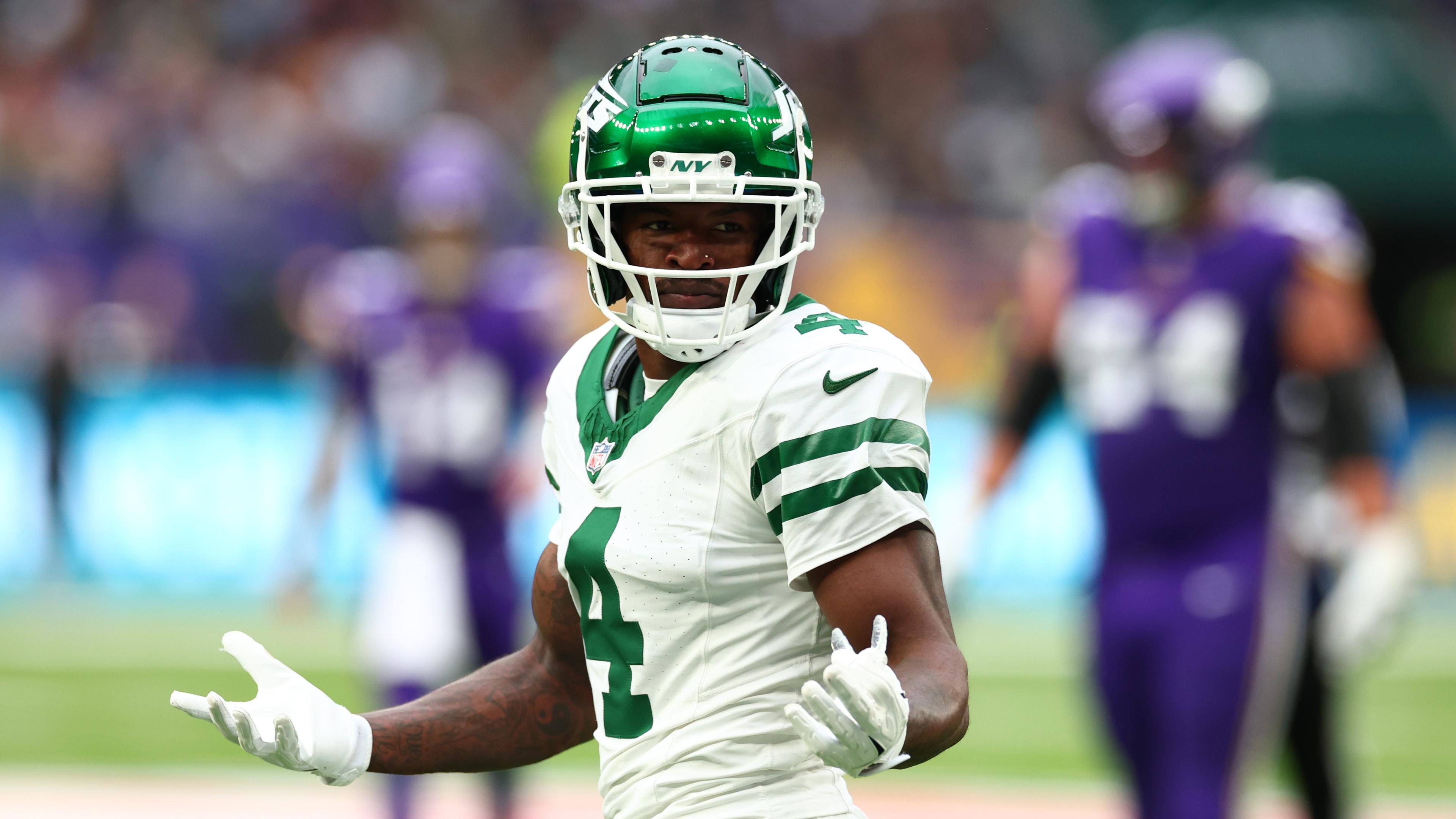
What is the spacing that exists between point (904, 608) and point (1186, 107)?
9.53 ft

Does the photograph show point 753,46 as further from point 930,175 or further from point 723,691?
point 723,691

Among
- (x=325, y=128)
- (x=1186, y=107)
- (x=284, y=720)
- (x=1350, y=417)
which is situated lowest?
(x=1350, y=417)

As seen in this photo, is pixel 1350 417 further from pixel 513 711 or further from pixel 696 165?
pixel 696 165

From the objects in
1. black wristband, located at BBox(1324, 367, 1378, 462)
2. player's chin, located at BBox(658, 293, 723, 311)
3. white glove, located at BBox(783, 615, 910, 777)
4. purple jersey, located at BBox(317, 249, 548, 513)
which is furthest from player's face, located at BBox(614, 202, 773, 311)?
purple jersey, located at BBox(317, 249, 548, 513)

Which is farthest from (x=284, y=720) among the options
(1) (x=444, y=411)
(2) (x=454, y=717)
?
(1) (x=444, y=411)

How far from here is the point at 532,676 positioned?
264 centimetres

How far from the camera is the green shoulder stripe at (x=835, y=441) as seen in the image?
2.15 m

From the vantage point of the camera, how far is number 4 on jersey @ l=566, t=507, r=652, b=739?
91.4 inches

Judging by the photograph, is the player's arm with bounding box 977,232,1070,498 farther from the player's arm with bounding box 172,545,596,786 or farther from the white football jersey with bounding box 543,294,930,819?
the white football jersey with bounding box 543,294,930,819

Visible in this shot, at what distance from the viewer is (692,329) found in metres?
2.29

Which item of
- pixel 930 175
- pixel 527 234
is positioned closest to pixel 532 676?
pixel 527 234

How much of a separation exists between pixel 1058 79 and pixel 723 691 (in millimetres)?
13719

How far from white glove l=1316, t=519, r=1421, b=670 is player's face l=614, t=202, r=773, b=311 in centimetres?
292

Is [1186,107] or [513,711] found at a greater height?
[1186,107]
